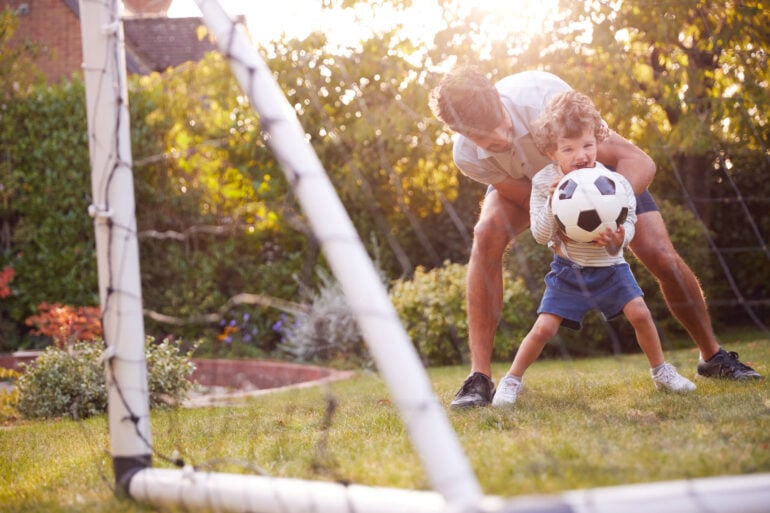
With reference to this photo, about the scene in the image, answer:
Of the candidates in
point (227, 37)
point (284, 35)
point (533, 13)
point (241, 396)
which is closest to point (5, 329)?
point (284, 35)

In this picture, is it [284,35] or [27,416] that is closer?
[27,416]

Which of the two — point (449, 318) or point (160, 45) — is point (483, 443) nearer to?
point (449, 318)

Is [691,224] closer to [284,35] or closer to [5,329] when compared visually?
[284,35]

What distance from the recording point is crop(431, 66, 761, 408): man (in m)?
3.45

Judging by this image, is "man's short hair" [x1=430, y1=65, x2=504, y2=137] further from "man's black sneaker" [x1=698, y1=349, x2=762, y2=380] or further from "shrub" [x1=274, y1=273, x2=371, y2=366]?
"shrub" [x1=274, y1=273, x2=371, y2=366]

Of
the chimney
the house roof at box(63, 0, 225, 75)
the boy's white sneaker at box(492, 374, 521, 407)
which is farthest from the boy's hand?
the house roof at box(63, 0, 225, 75)

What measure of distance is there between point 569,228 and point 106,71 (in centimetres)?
175

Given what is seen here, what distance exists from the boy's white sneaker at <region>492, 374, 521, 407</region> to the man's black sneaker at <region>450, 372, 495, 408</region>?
6 cm

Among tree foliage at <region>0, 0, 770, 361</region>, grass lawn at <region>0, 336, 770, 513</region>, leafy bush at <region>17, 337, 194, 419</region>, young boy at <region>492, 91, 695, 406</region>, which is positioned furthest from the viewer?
tree foliage at <region>0, 0, 770, 361</region>

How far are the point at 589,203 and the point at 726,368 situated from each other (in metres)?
1.03

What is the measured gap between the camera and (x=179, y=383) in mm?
5082

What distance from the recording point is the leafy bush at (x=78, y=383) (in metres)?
4.88

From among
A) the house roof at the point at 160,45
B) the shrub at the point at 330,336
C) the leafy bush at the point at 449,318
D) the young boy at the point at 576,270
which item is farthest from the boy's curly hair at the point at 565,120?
the house roof at the point at 160,45

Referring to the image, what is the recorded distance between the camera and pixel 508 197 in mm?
3854
